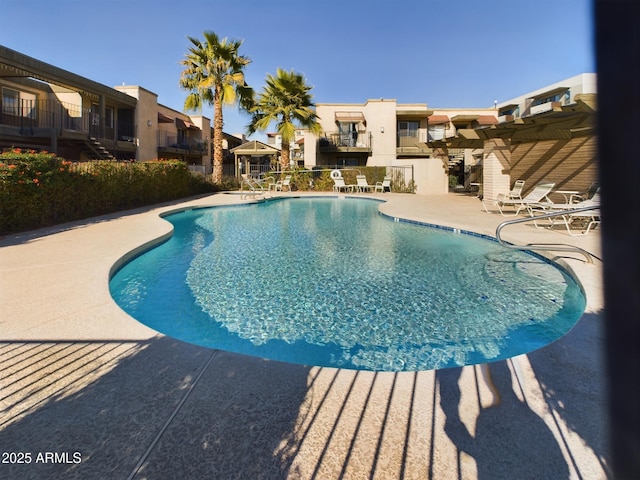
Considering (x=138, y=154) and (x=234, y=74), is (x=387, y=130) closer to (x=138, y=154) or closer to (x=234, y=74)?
(x=234, y=74)

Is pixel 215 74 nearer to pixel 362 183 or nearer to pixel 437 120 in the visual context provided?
pixel 362 183

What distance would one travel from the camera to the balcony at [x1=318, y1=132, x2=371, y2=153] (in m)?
29.2

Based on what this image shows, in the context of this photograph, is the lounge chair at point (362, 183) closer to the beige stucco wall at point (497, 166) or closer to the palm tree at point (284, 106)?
the palm tree at point (284, 106)

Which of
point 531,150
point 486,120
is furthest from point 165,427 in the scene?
point 486,120

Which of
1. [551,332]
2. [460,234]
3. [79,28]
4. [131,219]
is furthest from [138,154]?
[551,332]

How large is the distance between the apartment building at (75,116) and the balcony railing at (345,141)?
10.1 m

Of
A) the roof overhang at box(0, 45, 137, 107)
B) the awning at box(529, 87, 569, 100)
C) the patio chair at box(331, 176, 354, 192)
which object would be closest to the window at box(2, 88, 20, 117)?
the roof overhang at box(0, 45, 137, 107)

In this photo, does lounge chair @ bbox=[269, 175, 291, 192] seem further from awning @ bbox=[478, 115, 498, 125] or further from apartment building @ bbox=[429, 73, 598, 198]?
awning @ bbox=[478, 115, 498, 125]

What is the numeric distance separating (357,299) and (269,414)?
3.14m

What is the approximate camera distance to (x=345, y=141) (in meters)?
29.8

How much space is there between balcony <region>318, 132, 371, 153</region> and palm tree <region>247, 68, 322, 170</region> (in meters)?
4.82

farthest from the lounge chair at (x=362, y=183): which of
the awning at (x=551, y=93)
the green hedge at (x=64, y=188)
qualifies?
the awning at (x=551, y=93)

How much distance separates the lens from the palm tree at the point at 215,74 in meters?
21.2

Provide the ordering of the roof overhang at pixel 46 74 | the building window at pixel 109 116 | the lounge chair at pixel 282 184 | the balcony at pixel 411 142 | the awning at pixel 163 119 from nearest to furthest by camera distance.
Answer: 1. the roof overhang at pixel 46 74
2. the building window at pixel 109 116
3. the lounge chair at pixel 282 184
4. the awning at pixel 163 119
5. the balcony at pixel 411 142
